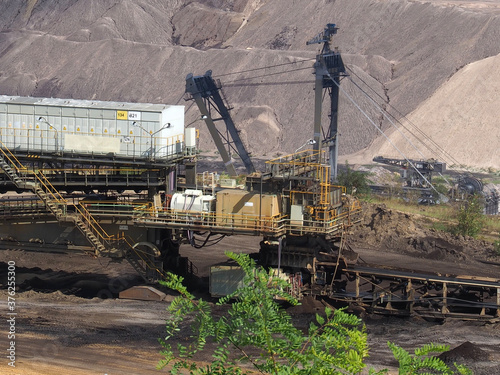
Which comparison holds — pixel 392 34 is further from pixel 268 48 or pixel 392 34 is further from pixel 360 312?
pixel 360 312

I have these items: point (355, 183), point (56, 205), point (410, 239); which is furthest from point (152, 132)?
point (355, 183)

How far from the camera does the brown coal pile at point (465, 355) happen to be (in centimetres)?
1881

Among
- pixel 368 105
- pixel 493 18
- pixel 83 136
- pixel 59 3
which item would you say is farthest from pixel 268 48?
pixel 83 136

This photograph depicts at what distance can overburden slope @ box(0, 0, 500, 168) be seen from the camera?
230 feet

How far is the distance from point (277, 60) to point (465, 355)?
200 feet

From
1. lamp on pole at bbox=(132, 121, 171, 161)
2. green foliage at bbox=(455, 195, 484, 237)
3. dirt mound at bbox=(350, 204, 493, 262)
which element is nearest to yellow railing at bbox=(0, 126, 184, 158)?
lamp on pole at bbox=(132, 121, 171, 161)

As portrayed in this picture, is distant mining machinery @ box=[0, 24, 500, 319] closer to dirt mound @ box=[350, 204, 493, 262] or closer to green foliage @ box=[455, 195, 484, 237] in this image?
dirt mound @ box=[350, 204, 493, 262]

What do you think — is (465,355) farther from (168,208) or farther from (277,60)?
(277,60)

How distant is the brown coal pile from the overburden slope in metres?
43.9

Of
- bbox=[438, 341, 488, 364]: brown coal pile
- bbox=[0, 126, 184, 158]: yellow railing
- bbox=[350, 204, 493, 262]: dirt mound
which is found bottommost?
bbox=[438, 341, 488, 364]: brown coal pile

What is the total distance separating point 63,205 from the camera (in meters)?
26.0

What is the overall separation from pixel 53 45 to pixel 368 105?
41.9 m

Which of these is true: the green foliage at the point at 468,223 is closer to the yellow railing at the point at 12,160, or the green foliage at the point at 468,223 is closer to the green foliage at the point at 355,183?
the green foliage at the point at 355,183

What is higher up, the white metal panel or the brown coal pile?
the white metal panel
